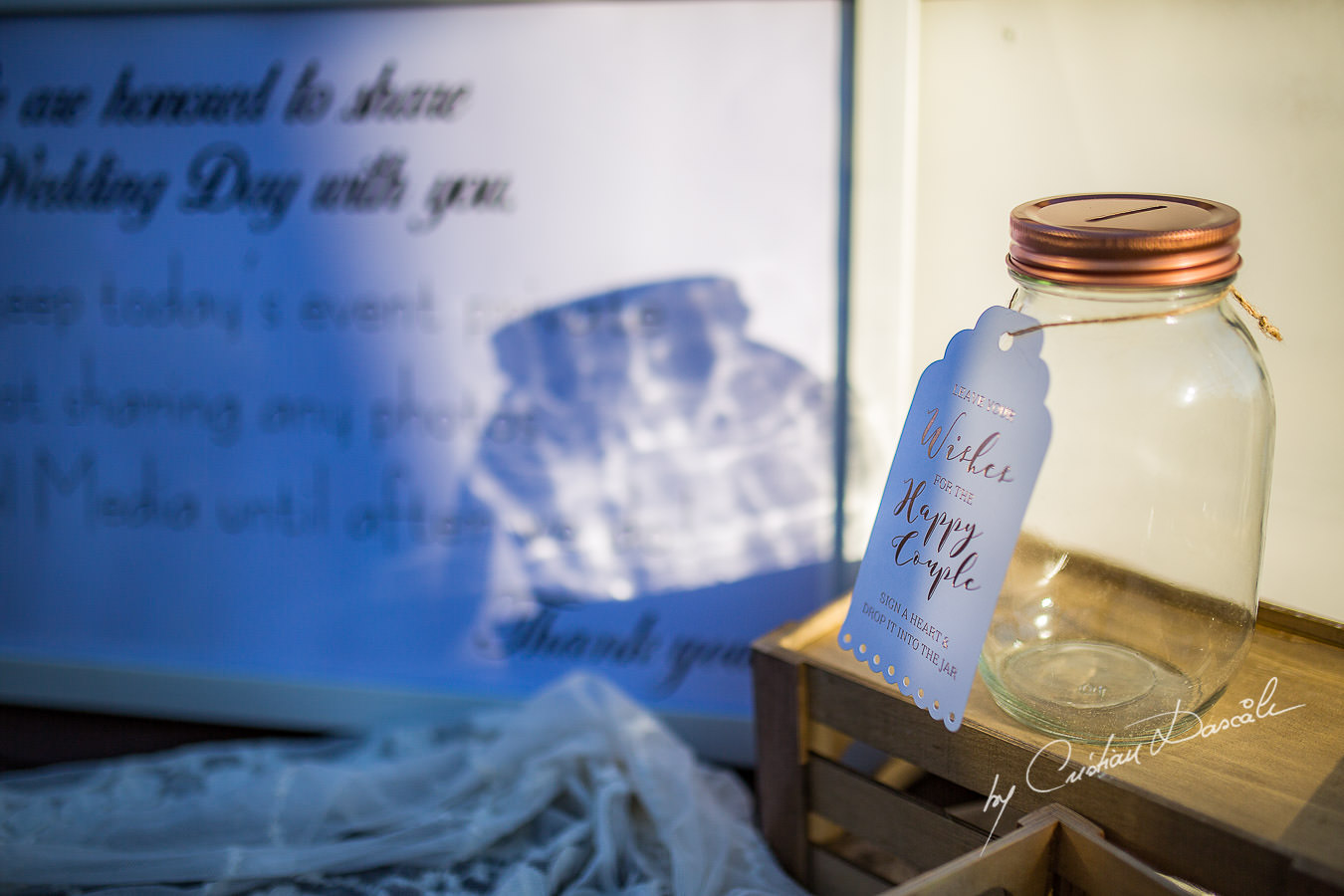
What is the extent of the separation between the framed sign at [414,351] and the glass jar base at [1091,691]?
0.29 m

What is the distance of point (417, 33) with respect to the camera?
885 mm

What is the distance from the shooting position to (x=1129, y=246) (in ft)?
1.61

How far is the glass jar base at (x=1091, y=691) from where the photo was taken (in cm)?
57

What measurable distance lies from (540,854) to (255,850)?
8.4 inches

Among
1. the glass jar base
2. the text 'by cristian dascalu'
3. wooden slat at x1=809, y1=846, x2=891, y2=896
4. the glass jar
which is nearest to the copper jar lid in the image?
the glass jar

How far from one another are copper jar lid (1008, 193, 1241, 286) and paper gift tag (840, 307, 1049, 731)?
0.03m

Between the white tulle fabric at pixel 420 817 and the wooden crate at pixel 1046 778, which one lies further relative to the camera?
the white tulle fabric at pixel 420 817

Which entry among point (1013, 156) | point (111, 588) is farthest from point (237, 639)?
point (1013, 156)

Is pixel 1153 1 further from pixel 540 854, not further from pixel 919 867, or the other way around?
pixel 540 854

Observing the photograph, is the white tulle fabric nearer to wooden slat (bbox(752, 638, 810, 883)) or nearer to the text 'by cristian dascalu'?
wooden slat (bbox(752, 638, 810, 883))

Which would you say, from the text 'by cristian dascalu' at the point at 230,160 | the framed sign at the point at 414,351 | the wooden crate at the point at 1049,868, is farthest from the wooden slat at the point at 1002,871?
the text 'by cristian dascalu' at the point at 230,160

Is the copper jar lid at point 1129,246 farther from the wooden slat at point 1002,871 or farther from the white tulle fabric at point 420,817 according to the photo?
the white tulle fabric at point 420,817

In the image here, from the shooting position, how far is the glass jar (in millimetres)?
519

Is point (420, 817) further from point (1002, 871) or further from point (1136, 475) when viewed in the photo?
point (1136, 475)
